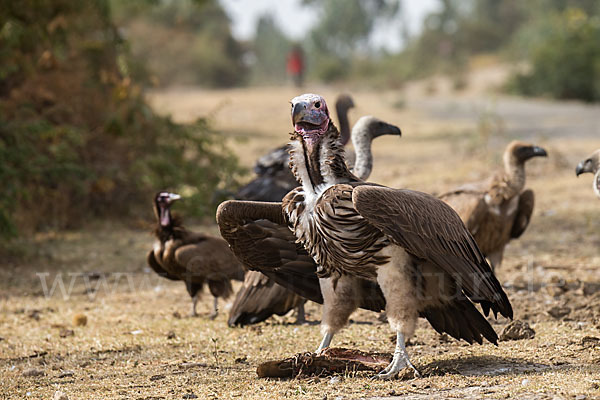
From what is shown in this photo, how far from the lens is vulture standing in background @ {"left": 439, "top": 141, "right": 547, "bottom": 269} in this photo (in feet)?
23.0

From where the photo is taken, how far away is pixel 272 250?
500 centimetres

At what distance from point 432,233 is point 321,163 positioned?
68cm

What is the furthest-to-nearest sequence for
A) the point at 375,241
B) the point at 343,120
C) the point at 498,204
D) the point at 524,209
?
the point at 343,120 < the point at 524,209 < the point at 498,204 < the point at 375,241

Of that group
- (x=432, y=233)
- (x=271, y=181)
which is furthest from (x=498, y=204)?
(x=432, y=233)

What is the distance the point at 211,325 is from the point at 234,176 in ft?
17.7

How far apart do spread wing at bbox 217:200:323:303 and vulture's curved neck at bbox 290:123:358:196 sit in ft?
1.15

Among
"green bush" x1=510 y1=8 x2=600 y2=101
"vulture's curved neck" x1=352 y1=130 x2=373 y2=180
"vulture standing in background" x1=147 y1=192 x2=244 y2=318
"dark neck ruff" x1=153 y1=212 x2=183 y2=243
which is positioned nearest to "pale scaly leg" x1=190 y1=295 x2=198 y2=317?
"vulture standing in background" x1=147 y1=192 x2=244 y2=318

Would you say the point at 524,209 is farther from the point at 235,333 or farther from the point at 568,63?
the point at 568,63

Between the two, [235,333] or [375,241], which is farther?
[235,333]

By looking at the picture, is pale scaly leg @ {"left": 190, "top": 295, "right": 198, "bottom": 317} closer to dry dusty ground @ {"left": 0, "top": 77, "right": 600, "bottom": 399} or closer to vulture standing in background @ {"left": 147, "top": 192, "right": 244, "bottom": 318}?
vulture standing in background @ {"left": 147, "top": 192, "right": 244, "bottom": 318}

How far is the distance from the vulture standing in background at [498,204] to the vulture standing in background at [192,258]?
194 centimetres

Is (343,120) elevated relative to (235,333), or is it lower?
elevated

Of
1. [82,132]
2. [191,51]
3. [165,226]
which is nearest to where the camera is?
[165,226]

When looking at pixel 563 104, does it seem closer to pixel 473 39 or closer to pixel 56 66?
pixel 56 66
